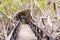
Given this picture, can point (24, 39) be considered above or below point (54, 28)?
below

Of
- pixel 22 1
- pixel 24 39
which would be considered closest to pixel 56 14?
pixel 24 39

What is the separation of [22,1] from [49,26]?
14.5 ft

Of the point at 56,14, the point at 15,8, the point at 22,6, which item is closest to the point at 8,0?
the point at 15,8

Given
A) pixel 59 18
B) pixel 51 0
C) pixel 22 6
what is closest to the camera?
pixel 51 0

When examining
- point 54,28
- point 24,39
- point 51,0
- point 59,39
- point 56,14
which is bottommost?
point 24,39

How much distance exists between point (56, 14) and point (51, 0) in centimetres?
58

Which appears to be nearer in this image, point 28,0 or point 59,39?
point 59,39

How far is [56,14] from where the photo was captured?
530 cm

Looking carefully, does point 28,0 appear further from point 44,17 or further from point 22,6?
point 44,17

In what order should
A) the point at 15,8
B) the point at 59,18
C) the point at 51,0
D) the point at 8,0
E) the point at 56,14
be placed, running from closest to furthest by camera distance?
the point at 51,0 → the point at 56,14 → the point at 59,18 → the point at 8,0 → the point at 15,8

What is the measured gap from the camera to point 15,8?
324 inches

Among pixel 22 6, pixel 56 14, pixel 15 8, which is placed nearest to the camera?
pixel 56 14

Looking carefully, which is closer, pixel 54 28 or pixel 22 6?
pixel 54 28

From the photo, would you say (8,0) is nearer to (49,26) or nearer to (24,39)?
(24,39)
